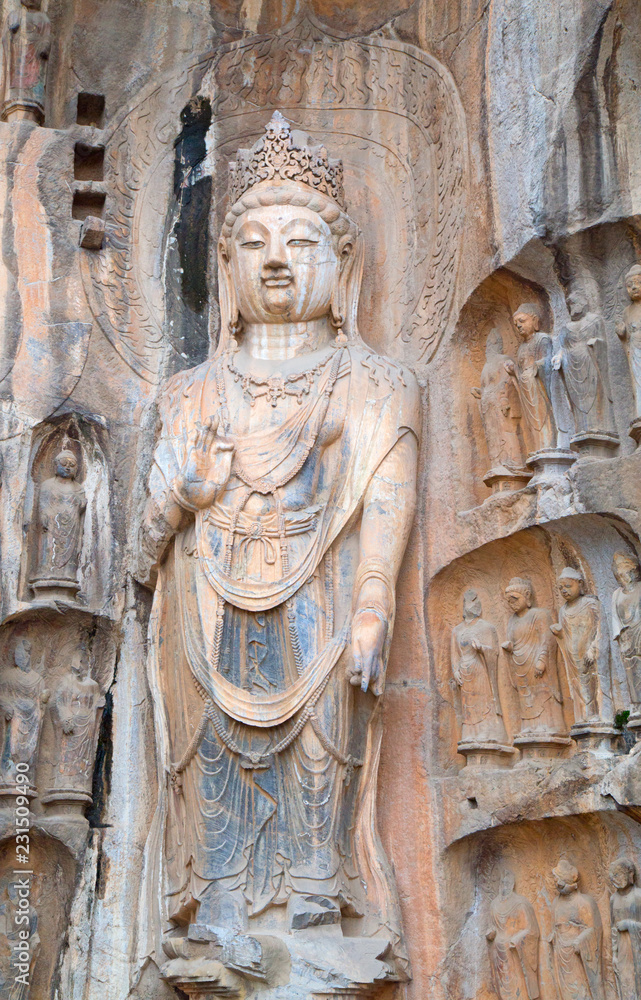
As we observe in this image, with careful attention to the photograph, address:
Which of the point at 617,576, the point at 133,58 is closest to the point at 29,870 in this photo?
the point at 617,576

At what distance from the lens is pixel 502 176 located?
8.34 metres

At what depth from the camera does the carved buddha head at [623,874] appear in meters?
7.31

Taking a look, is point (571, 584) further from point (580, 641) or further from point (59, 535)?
point (59, 535)

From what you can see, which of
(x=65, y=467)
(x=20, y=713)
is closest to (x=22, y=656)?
(x=20, y=713)

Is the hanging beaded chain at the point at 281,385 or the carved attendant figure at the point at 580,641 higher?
the hanging beaded chain at the point at 281,385

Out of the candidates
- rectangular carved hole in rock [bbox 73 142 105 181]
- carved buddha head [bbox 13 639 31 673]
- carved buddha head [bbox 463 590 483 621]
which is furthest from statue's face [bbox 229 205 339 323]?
carved buddha head [bbox 13 639 31 673]

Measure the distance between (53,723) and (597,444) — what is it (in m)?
3.40

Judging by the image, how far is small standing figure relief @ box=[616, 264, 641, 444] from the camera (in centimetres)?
773

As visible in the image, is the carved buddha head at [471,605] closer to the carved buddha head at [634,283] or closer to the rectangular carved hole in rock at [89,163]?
the carved buddha head at [634,283]

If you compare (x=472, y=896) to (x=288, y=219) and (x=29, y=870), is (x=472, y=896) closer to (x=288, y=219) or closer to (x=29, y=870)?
(x=29, y=870)

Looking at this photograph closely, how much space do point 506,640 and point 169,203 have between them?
3.57 m

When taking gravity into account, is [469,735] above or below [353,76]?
below

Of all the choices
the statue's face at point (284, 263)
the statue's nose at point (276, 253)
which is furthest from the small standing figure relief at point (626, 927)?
the statue's nose at point (276, 253)

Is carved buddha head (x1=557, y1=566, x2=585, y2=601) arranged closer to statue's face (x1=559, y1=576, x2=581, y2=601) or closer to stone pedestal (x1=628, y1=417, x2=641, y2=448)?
statue's face (x1=559, y1=576, x2=581, y2=601)
